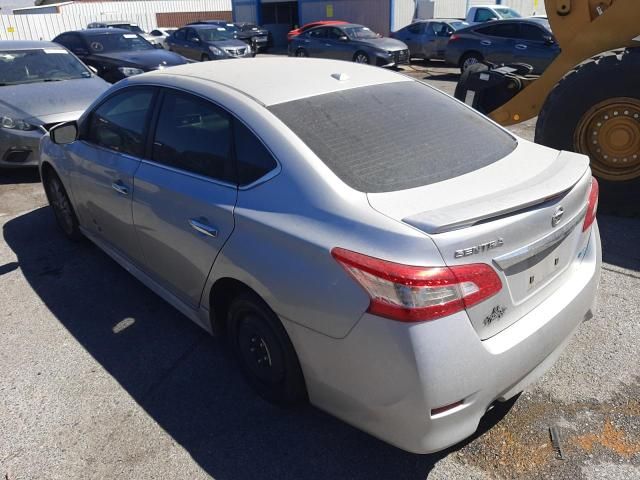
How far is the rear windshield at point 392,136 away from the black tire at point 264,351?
29.8 inches

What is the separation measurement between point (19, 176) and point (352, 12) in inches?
837

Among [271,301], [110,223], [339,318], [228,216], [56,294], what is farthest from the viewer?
[56,294]

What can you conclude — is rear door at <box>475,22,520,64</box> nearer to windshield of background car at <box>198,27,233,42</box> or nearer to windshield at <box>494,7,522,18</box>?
windshield at <box>494,7,522,18</box>

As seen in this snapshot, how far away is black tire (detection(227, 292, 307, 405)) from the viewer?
2.40m

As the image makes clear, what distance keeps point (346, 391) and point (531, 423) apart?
1.05 metres

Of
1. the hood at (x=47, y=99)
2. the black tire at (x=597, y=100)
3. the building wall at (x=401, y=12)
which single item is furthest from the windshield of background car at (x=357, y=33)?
the black tire at (x=597, y=100)

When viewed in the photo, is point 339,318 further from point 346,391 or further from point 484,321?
point 484,321

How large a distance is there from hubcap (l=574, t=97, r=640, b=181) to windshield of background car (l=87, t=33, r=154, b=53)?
30.4ft

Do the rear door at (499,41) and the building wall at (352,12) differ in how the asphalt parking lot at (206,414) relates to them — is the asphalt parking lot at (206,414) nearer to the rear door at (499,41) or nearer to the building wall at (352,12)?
the rear door at (499,41)

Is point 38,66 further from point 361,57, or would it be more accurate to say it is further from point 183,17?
point 183,17

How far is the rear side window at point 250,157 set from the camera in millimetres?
2412

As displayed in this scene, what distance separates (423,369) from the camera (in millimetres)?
1846

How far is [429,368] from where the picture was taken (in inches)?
72.7

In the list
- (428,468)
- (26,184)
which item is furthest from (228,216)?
(26,184)
